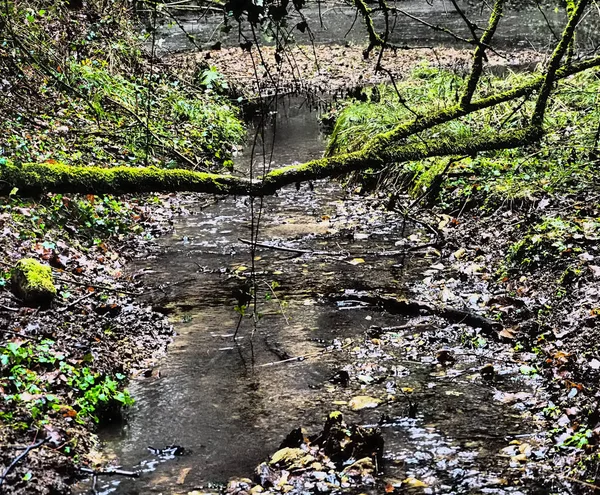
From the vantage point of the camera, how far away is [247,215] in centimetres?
921

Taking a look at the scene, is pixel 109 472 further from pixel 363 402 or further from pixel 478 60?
pixel 478 60

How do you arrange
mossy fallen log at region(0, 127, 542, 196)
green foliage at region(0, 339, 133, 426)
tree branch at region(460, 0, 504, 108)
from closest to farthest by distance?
green foliage at region(0, 339, 133, 426), mossy fallen log at region(0, 127, 542, 196), tree branch at region(460, 0, 504, 108)

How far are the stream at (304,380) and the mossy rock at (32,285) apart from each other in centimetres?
113

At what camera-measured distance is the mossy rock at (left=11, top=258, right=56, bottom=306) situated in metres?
5.48

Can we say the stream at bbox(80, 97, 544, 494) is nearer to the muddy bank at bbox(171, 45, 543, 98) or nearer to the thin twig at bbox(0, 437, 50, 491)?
the thin twig at bbox(0, 437, 50, 491)

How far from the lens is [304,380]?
16.6 ft

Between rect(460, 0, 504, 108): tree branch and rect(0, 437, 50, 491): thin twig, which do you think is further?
rect(460, 0, 504, 108): tree branch

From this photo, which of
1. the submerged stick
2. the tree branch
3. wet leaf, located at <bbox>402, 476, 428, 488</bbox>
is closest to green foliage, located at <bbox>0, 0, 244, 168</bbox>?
the tree branch

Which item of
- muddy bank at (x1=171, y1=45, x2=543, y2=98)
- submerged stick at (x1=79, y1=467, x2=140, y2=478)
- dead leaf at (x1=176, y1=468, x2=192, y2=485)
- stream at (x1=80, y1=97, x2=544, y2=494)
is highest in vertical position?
muddy bank at (x1=171, y1=45, x2=543, y2=98)

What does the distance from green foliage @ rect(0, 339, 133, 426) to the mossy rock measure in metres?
0.66

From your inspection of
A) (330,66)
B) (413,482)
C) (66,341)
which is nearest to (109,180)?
(66,341)

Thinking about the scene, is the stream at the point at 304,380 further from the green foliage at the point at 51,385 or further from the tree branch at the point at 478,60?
the tree branch at the point at 478,60

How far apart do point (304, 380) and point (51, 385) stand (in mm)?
1803

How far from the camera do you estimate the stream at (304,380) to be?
160 inches
